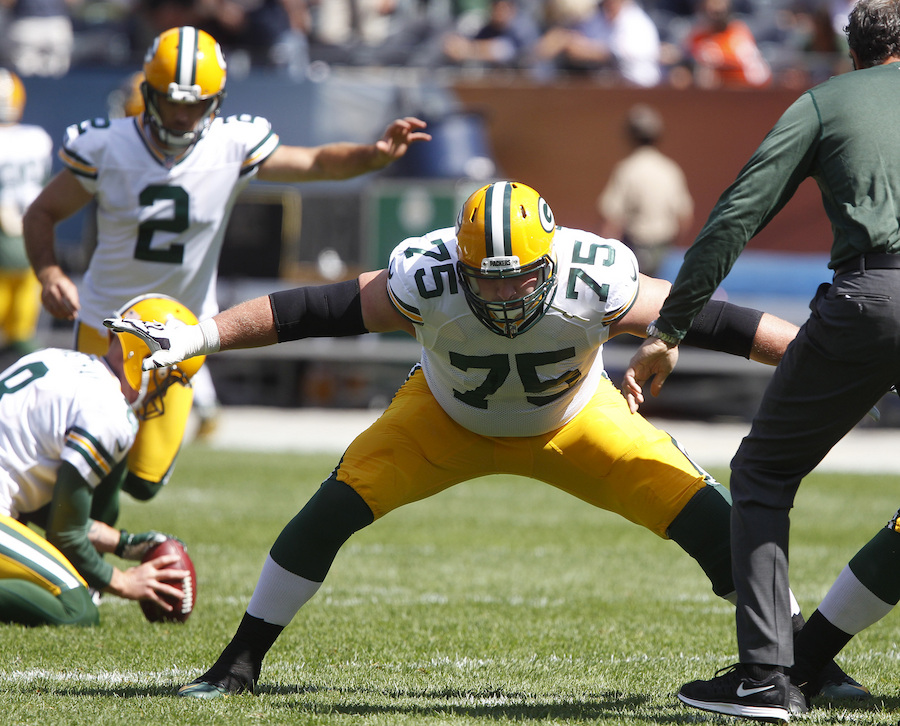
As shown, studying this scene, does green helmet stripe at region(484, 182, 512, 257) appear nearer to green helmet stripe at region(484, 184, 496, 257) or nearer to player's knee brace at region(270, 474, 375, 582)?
green helmet stripe at region(484, 184, 496, 257)

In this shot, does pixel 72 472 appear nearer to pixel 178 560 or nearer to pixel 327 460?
pixel 178 560

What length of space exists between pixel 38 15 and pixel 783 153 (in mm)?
11236

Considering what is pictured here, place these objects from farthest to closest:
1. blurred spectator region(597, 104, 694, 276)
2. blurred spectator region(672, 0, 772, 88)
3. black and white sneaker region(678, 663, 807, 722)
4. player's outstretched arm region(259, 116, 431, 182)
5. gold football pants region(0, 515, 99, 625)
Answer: blurred spectator region(672, 0, 772, 88), blurred spectator region(597, 104, 694, 276), player's outstretched arm region(259, 116, 431, 182), gold football pants region(0, 515, 99, 625), black and white sneaker region(678, 663, 807, 722)

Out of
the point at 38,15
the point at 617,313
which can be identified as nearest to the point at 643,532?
the point at 617,313

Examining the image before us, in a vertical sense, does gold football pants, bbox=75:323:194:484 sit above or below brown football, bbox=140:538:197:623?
above

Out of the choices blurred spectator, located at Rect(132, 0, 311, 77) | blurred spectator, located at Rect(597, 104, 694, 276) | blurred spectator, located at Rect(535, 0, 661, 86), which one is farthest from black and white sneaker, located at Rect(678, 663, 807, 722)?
blurred spectator, located at Rect(132, 0, 311, 77)

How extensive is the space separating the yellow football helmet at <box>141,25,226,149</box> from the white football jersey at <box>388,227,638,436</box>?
166 centimetres

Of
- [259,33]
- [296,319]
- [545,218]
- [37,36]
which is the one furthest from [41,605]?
[37,36]

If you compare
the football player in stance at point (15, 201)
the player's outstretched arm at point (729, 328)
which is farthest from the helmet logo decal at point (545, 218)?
the football player in stance at point (15, 201)

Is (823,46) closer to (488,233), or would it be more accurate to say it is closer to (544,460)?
(544,460)

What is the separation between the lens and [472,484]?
8281 millimetres

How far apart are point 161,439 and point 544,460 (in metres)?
1.87

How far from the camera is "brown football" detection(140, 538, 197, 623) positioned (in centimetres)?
427

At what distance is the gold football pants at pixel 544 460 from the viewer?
340cm
